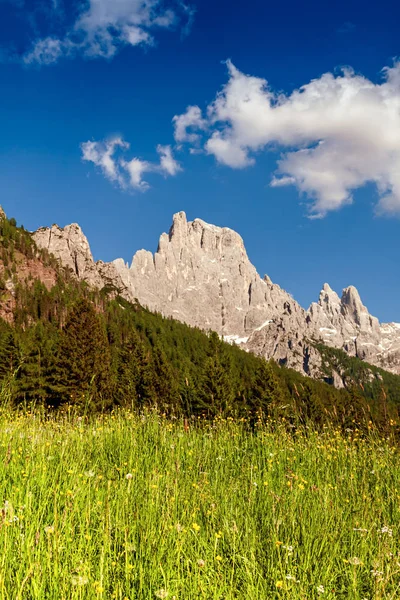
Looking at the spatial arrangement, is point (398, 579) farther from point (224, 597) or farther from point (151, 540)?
point (151, 540)

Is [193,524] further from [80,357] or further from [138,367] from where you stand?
[138,367]

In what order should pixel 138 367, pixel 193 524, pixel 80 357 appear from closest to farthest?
pixel 193 524 → pixel 80 357 → pixel 138 367

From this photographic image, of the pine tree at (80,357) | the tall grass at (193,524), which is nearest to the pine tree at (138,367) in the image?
the pine tree at (80,357)

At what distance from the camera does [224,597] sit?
3189 millimetres

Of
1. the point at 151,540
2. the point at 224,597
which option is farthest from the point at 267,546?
the point at 151,540

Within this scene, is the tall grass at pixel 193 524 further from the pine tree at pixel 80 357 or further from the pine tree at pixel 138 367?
the pine tree at pixel 138 367

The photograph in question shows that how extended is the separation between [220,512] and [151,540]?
114 cm

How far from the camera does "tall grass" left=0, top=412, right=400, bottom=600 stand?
3.14 meters

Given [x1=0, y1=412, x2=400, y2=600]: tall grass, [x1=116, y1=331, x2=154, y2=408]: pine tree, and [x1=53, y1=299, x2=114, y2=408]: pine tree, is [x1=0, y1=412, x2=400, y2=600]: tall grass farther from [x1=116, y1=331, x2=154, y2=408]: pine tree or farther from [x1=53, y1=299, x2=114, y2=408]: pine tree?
[x1=116, y1=331, x2=154, y2=408]: pine tree

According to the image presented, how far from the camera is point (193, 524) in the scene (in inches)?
140

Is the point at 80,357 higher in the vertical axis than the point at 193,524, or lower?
higher

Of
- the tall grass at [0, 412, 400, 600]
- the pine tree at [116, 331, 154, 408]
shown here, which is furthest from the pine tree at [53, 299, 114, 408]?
the tall grass at [0, 412, 400, 600]

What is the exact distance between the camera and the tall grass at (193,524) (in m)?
3.14

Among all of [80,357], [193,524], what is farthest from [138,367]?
[193,524]
